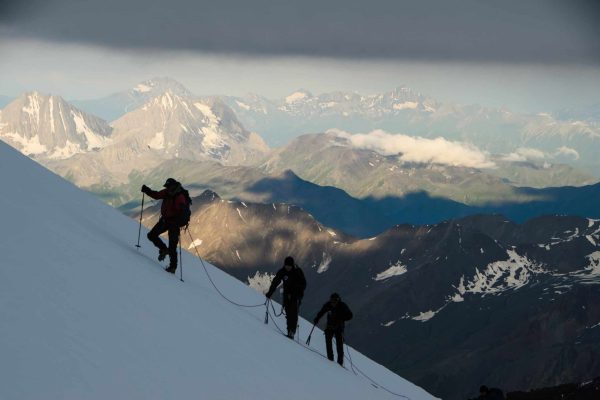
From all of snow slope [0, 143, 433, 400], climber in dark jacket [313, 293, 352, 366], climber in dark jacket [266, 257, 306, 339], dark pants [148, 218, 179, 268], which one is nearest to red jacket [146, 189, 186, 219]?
dark pants [148, 218, 179, 268]

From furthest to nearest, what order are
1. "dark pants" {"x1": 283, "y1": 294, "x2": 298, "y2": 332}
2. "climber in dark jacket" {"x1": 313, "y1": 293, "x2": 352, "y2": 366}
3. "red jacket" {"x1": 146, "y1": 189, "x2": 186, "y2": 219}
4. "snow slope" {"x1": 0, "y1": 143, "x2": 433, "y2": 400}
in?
"climber in dark jacket" {"x1": 313, "y1": 293, "x2": 352, "y2": 366}, "dark pants" {"x1": 283, "y1": 294, "x2": 298, "y2": 332}, "red jacket" {"x1": 146, "y1": 189, "x2": 186, "y2": 219}, "snow slope" {"x1": 0, "y1": 143, "x2": 433, "y2": 400}

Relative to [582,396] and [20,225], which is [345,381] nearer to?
[20,225]

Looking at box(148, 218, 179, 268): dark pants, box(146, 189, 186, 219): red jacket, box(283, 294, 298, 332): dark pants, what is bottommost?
box(283, 294, 298, 332): dark pants

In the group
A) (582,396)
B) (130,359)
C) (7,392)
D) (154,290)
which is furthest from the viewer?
(582,396)

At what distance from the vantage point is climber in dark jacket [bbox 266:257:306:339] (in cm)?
2447

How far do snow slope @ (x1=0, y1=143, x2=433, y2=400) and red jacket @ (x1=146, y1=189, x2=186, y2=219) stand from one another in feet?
5.42

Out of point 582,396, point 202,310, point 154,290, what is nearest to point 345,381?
point 202,310

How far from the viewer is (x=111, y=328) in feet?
43.9

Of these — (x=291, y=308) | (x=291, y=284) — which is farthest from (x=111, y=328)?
(x=291, y=308)

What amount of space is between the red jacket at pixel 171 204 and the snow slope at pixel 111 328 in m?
1.65

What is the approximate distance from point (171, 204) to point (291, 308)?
595 centimetres

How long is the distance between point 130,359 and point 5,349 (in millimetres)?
2774

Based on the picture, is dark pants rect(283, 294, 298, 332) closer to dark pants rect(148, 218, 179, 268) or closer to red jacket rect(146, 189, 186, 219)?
dark pants rect(148, 218, 179, 268)

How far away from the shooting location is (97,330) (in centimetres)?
1287
